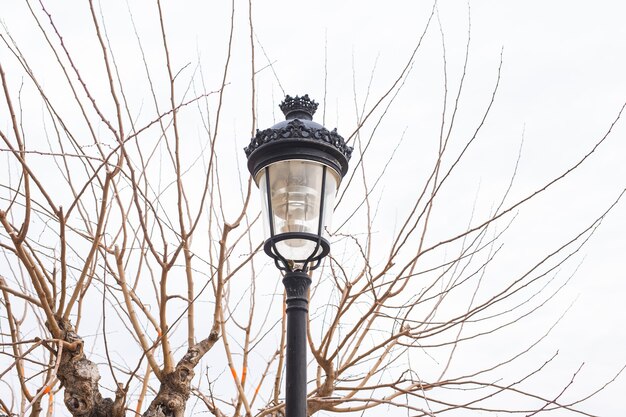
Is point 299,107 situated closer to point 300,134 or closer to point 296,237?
point 300,134

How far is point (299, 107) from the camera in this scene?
2.37 m

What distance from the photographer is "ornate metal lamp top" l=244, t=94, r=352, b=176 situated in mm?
2168

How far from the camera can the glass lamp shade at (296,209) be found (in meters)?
2.15

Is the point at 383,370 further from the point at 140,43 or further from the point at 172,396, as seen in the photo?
the point at 140,43

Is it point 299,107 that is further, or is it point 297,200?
point 299,107

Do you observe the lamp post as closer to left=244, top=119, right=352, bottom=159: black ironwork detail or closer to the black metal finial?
left=244, top=119, right=352, bottom=159: black ironwork detail

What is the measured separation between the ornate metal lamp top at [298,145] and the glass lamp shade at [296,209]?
0.03 meters

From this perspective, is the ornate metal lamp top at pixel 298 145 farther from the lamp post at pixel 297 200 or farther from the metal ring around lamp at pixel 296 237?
the metal ring around lamp at pixel 296 237

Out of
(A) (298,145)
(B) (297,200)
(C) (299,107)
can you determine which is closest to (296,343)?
(B) (297,200)

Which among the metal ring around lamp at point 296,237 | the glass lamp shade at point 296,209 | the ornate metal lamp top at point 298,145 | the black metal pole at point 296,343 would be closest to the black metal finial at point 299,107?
the ornate metal lamp top at point 298,145

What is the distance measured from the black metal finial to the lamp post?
0.15 m

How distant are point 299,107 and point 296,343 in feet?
2.83

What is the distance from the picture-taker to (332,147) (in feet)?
7.21

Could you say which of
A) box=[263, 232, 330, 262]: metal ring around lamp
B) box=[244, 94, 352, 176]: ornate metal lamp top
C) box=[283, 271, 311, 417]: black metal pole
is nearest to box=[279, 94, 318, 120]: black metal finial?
box=[244, 94, 352, 176]: ornate metal lamp top
